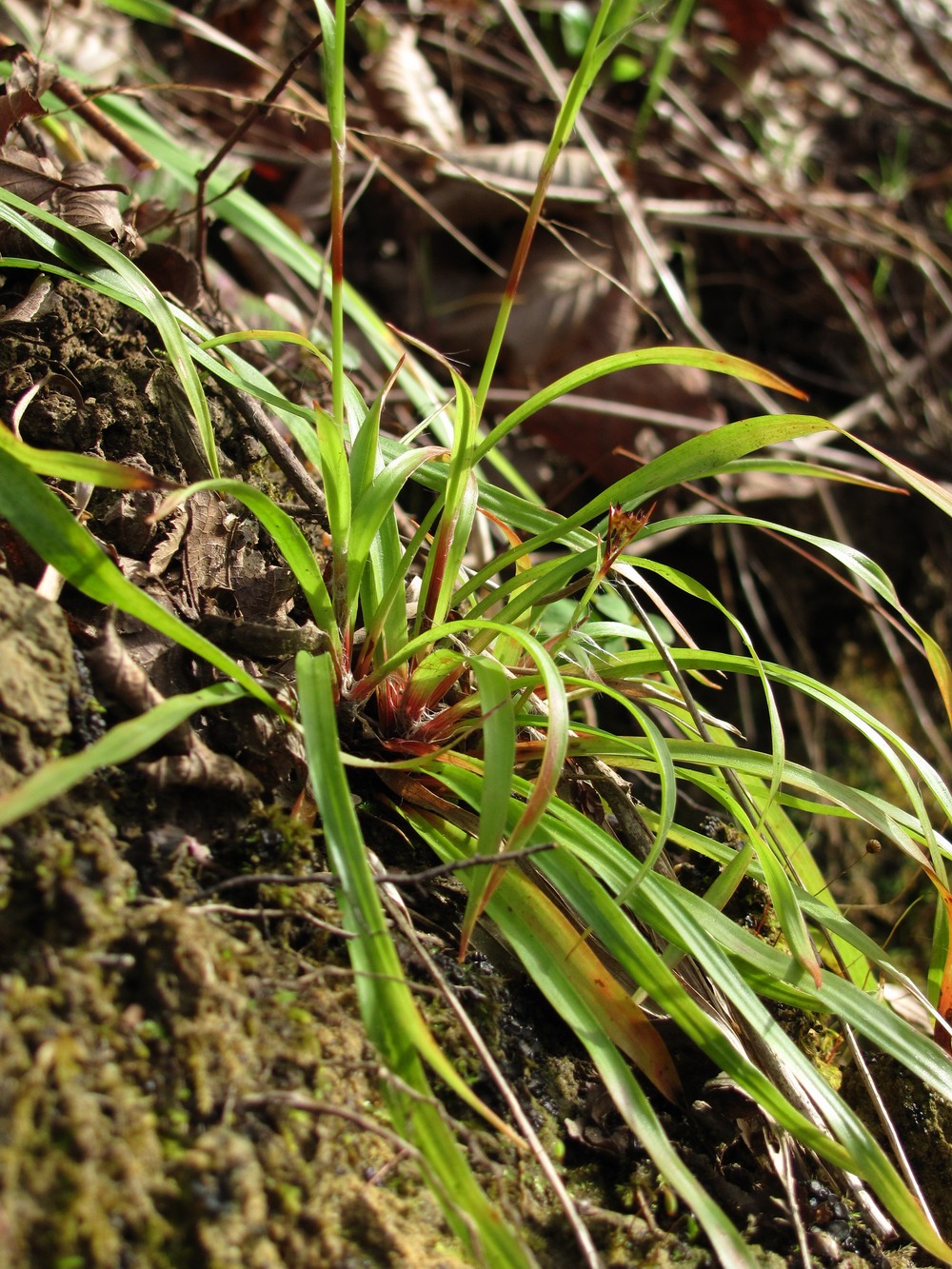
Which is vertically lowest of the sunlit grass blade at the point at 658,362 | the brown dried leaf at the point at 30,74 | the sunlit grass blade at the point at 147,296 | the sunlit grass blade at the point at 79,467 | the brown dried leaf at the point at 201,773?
the brown dried leaf at the point at 201,773

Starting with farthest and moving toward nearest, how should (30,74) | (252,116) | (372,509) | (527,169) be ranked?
(527,169), (30,74), (252,116), (372,509)

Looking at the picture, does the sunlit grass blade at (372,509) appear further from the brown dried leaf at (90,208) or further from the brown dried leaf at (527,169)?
the brown dried leaf at (527,169)

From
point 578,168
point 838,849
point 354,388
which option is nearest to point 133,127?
point 354,388

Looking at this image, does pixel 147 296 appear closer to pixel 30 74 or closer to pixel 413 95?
pixel 30 74

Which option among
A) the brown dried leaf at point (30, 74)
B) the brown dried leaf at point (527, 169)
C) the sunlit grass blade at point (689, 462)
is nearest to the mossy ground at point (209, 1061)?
the sunlit grass blade at point (689, 462)

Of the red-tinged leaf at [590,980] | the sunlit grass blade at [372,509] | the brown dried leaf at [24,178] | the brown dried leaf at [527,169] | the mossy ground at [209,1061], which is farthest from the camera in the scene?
the brown dried leaf at [527,169]

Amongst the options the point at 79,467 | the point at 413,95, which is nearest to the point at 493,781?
the point at 79,467

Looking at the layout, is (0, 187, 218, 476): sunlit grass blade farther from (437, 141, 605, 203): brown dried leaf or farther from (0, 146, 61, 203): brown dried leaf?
(437, 141, 605, 203): brown dried leaf
